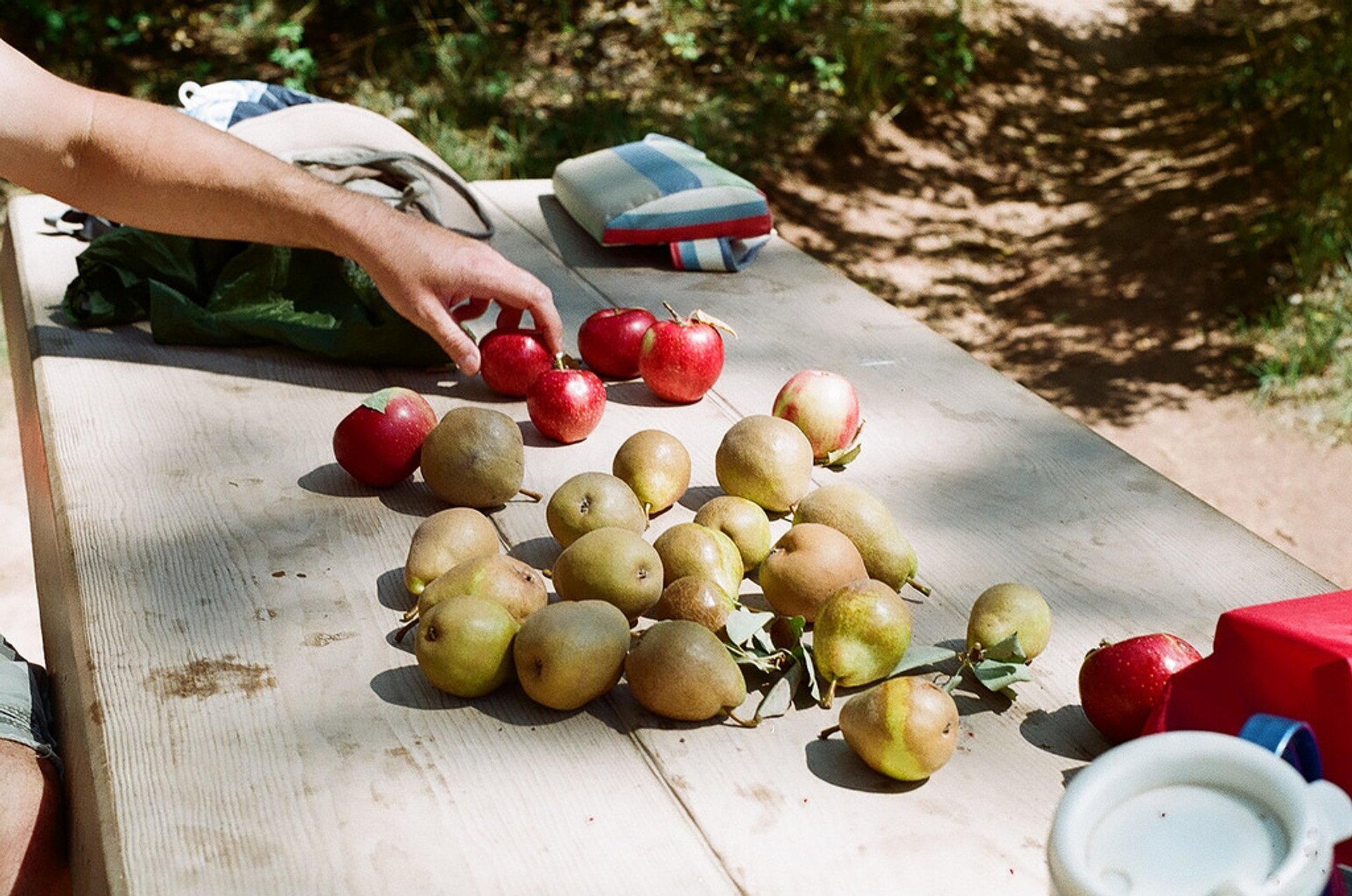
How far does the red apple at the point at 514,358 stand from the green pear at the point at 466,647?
28.2 inches

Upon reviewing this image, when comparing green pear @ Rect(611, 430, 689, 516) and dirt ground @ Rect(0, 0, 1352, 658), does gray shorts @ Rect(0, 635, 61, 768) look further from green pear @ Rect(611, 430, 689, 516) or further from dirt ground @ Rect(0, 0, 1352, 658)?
dirt ground @ Rect(0, 0, 1352, 658)

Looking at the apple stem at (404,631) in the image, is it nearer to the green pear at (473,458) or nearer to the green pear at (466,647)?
the green pear at (466,647)

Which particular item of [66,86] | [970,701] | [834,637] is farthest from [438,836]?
[66,86]

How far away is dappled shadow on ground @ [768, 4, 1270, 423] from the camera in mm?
5340

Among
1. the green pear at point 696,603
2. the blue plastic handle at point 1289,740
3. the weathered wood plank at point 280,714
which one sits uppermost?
the blue plastic handle at point 1289,740

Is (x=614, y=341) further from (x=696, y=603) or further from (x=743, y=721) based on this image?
(x=743, y=721)

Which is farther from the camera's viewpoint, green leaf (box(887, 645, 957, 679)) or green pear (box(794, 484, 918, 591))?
green pear (box(794, 484, 918, 591))

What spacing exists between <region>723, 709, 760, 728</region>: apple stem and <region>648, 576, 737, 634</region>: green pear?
4.0 inches

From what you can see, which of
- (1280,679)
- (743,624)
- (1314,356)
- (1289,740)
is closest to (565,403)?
(743,624)

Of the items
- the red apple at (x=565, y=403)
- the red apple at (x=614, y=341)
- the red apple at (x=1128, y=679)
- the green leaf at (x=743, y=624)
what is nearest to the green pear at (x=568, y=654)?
the green leaf at (x=743, y=624)

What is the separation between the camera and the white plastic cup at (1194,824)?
26.9 inches

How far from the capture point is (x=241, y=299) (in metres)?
2.11

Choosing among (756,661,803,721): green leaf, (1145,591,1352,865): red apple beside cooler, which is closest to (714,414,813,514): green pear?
(756,661,803,721): green leaf

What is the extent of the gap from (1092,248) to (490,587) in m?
5.42
